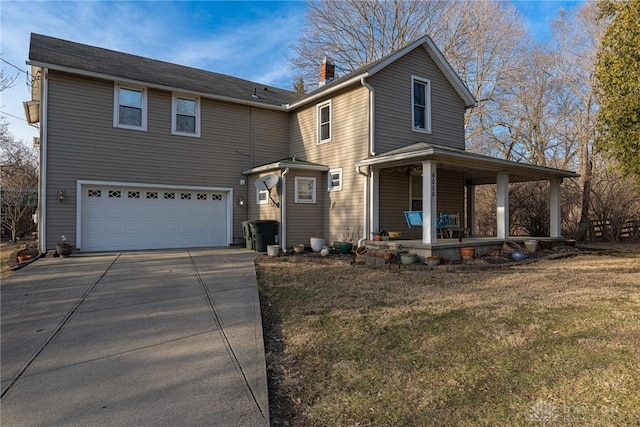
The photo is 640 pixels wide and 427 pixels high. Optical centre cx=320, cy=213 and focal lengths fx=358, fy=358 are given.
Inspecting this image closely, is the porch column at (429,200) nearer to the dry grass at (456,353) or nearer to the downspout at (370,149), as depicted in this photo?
the downspout at (370,149)

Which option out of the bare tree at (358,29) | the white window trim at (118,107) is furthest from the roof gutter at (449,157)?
the bare tree at (358,29)

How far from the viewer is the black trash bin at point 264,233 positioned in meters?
10.9

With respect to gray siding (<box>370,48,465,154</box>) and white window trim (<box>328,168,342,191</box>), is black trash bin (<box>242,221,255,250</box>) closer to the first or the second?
white window trim (<box>328,168,342,191</box>)

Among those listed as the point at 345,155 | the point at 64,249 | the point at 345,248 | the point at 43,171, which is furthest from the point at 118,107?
the point at 345,248

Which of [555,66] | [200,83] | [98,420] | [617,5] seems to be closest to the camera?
[98,420]

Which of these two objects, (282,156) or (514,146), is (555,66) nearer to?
(514,146)

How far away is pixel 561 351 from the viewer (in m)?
3.20

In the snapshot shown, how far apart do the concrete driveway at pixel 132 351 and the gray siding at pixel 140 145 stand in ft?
14.0

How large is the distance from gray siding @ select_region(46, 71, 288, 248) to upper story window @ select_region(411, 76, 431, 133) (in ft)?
16.2

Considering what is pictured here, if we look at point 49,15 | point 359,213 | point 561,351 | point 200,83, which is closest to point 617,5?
point 359,213

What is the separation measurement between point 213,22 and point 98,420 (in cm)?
1408

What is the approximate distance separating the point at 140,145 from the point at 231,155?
2856mm

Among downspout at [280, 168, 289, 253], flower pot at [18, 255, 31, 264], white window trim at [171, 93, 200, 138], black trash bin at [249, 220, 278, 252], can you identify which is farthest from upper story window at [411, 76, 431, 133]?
flower pot at [18, 255, 31, 264]

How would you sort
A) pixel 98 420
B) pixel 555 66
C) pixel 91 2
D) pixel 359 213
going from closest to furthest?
pixel 98 420
pixel 91 2
pixel 359 213
pixel 555 66
